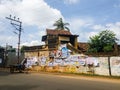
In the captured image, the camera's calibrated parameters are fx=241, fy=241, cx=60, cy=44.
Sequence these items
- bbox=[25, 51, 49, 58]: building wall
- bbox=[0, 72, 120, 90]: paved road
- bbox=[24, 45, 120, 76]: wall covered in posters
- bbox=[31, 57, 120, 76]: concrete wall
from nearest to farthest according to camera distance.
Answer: bbox=[0, 72, 120, 90]: paved road, bbox=[31, 57, 120, 76]: concrete wall, bbox=[24, 45, 120, 76]: wall covered in posters, bbox=[25, 51, 49, 58]: building wall

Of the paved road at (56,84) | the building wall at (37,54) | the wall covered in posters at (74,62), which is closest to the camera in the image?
the paved road at (56,84)

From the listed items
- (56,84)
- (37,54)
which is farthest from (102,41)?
(56,84)

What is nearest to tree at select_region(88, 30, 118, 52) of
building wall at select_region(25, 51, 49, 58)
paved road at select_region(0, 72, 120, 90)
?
building wall at select_region(25, 51, 49, 58)

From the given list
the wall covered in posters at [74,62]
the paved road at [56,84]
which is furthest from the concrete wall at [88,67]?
the paved road at [56,84]

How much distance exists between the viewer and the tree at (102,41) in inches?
1664

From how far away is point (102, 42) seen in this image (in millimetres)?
44219

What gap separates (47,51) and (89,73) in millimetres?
10268

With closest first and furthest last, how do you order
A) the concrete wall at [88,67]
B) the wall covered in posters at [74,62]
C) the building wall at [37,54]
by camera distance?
1. the concrete wall at [88,67]
2. the wall covered in posters at [74,62]
3. the building wall at [37,54]

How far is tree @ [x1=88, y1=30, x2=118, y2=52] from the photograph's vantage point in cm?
4227

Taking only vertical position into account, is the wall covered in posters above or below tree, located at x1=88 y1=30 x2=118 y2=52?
below

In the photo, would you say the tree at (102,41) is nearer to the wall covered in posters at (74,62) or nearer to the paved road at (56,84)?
the wall covered in posters at (74,62)

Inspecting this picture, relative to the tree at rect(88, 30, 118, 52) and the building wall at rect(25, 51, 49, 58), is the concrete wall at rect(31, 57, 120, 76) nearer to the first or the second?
the building wall at rect(25, 51, 49, 58)

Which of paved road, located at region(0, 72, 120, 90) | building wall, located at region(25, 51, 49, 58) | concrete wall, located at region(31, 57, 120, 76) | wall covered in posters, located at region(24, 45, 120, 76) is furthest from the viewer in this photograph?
building wall, located at region(25, 51, 49, 58)

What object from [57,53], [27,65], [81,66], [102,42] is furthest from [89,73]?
[102,42]
